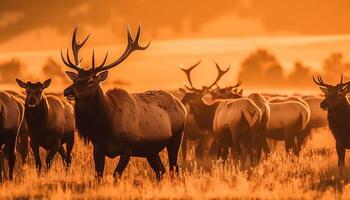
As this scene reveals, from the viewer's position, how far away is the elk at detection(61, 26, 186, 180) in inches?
567

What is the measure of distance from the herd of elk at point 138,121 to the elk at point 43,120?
22 mm

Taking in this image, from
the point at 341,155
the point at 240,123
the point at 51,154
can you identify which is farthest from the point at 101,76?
the point at 341,155

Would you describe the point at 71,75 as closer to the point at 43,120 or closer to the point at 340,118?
the point at 43,120

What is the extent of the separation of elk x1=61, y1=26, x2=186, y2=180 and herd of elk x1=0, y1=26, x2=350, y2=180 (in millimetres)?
16

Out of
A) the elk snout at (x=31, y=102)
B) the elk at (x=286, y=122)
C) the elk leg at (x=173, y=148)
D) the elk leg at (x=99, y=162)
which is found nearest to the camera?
the elk leg at (x=99, y=162)

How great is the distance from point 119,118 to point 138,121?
A: 1.63ft

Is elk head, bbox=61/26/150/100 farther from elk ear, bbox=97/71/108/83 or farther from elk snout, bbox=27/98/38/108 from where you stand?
elk snout, bbox=27/98/38/108

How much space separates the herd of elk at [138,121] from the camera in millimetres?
14492

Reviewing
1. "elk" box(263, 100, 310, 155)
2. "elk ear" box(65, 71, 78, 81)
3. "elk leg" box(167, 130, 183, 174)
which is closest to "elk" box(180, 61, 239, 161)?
"elk" box(263, 100, 310, 155)

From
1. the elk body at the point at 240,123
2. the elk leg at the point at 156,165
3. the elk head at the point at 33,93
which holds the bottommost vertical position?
the elk leg at the point at 156,165

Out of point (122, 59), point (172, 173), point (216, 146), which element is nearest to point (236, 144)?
point (216, 146)

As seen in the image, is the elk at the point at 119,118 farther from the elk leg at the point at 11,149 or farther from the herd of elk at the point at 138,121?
the elk leg at the point at 11,149

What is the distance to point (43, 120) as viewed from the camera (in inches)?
688

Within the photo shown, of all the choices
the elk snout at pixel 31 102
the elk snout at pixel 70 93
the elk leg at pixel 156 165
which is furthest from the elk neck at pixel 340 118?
the elk snout at pixel 70 93
